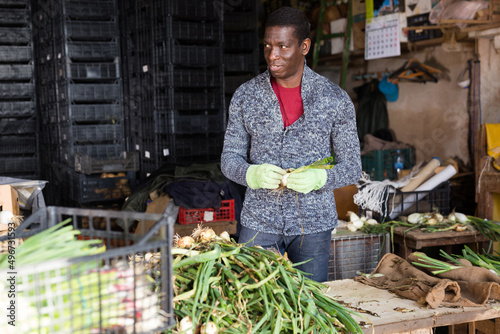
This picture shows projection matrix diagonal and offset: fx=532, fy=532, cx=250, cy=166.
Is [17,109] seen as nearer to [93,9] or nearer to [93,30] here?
[93,30]

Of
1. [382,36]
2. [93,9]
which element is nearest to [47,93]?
[93,9]

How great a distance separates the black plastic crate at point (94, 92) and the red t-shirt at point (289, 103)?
4978mm

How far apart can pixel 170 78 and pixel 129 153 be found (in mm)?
1176

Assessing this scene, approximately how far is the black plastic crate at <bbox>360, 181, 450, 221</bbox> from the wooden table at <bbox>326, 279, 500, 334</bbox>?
1928mm

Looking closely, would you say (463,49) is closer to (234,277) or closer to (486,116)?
(486,116)

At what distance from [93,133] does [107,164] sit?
0.77 m

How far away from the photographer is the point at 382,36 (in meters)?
6.69

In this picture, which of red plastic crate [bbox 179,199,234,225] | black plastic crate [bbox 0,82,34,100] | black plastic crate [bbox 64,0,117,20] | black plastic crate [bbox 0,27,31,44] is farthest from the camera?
black plastic crate [bbox 0,82,34,100]

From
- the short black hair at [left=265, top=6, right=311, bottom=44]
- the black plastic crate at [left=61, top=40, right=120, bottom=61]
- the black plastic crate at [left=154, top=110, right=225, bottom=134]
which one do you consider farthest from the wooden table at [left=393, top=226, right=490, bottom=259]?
the black plastic crate at [left=61, top=40, right=120, bottom=61]

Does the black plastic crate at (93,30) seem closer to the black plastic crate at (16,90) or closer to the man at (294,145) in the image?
the black plastic crate at (16,90)

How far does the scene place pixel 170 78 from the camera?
20.2 ft

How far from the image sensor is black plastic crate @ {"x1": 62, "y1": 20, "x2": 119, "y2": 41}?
685 cm

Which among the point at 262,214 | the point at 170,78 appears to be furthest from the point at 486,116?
the point at 262,214

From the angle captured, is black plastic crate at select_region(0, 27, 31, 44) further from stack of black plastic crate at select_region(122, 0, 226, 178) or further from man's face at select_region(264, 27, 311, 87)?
man's face at select_region(264, 27, 311, 87)
